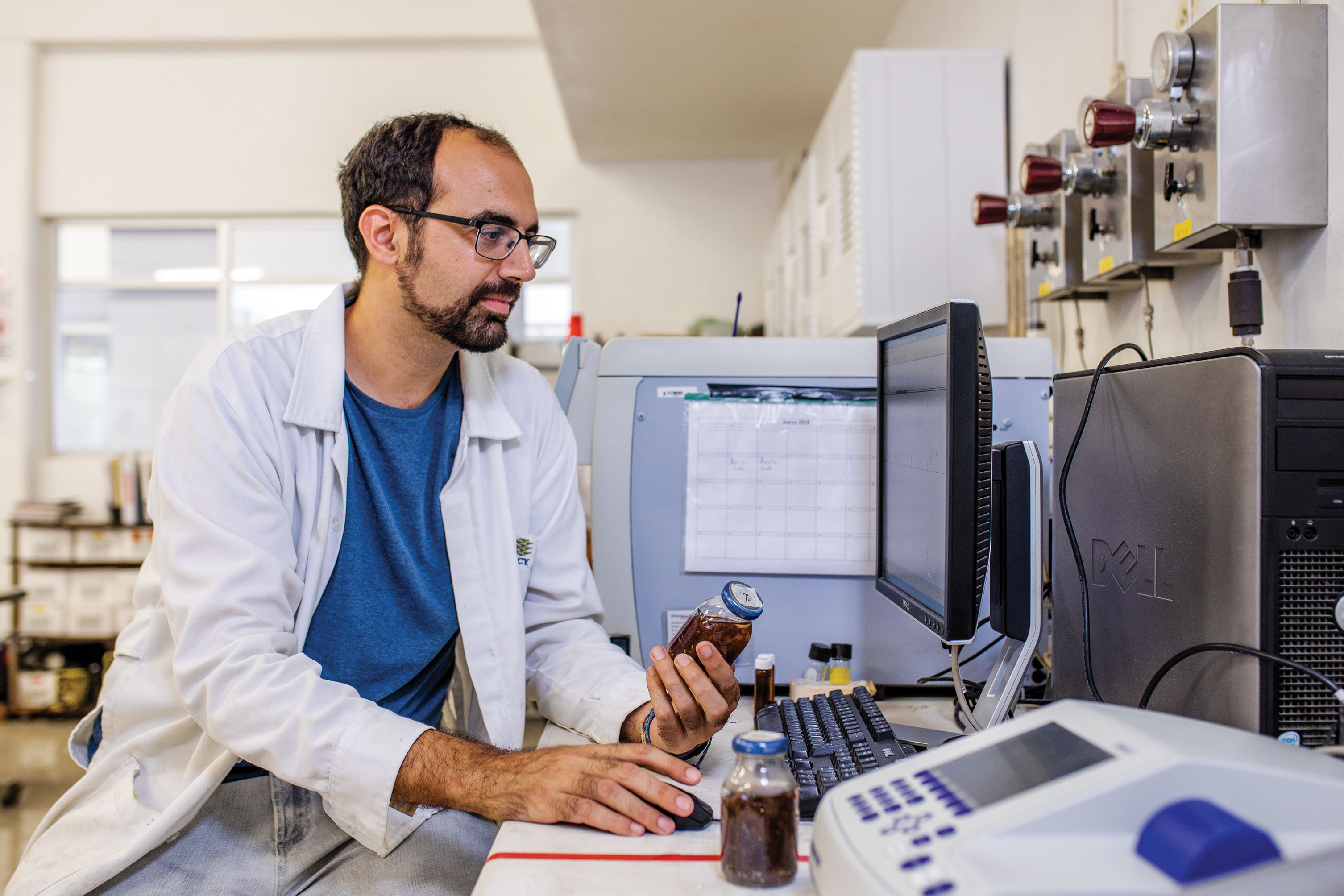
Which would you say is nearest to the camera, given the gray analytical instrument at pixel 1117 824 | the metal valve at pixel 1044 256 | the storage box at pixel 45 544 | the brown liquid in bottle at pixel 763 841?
the gray analytical instrument at pixel 1117 824

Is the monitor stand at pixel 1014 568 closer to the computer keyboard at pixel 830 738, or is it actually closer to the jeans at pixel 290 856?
the computer keyboard at pixel 830 738

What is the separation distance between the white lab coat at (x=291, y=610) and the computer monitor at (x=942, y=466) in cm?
35

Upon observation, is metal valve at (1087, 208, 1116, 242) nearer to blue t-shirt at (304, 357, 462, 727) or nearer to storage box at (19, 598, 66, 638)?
blue t-shirt at (304, 357, 462, 727)

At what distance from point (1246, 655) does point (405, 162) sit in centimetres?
114

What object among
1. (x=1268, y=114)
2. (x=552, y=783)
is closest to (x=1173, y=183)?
(x=1268, y=114)

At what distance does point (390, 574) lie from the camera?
1.23m

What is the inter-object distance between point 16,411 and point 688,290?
135 inches

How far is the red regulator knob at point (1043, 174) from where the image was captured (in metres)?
1.34

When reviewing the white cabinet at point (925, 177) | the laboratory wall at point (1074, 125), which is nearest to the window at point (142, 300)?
the white cabinet at point (925, 177)

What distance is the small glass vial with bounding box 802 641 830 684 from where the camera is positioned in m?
1.16

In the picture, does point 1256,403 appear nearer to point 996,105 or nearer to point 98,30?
point 996,105

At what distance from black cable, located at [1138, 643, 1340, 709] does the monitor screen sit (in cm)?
18

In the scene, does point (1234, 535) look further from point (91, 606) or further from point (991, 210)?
point (91, 606)

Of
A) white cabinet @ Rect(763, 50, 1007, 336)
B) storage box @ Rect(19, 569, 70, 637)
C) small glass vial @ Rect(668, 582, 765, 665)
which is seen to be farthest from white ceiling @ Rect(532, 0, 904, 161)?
storage box @ Rect(19, 569, 70, 637)
